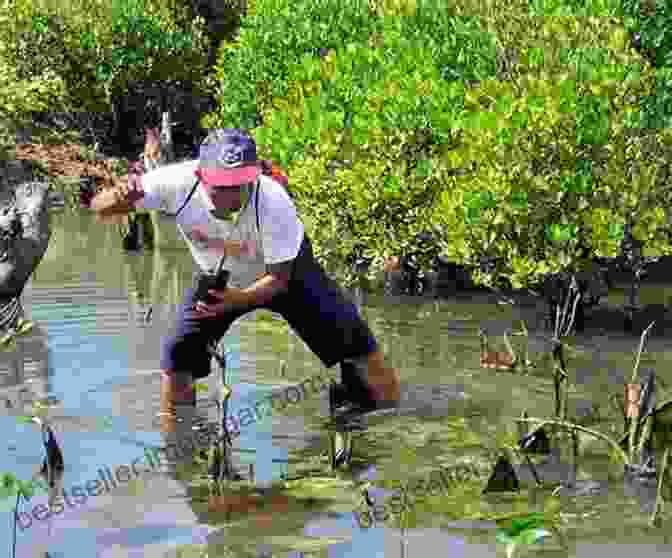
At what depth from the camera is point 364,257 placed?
41.2ft

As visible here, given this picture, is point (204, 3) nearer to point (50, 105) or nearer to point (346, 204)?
point (50, 105)

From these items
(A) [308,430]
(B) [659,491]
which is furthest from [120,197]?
(B) [659,491]

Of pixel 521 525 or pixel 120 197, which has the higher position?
pixel 120 197

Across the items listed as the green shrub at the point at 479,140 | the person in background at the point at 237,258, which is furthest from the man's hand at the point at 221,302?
the green shrub at the point at 479,140

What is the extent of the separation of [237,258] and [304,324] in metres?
0.77

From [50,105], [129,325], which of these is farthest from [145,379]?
[50,105]

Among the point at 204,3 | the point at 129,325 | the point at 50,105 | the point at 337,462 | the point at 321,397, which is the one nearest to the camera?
the point at 337,462

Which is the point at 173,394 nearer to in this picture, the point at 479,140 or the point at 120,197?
the point at 120,197

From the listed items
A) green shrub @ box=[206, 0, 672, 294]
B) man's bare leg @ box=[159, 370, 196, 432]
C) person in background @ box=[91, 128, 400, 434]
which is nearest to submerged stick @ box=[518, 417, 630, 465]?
person in background @ box=[91, 128, 400, 434]

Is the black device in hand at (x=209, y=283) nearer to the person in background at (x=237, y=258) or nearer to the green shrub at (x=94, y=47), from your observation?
the person in background at (x=237, y=258)

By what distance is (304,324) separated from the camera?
755 cm

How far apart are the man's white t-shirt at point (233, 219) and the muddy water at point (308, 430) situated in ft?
3.94

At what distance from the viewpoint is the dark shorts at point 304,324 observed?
24.0ft

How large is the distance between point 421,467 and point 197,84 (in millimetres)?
17346
